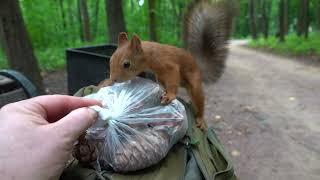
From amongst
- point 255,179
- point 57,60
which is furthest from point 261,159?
point 57,60

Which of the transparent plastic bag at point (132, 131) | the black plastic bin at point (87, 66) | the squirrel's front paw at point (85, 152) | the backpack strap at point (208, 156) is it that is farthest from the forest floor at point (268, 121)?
the squirrel's front paw at point (85, 152)

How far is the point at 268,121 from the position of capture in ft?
20.5

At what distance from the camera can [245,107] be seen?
23.2ft

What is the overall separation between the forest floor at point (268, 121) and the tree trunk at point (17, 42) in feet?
5.00

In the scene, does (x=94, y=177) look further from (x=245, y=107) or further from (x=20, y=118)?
(x=245, y=107)

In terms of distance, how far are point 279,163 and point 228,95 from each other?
3549mm

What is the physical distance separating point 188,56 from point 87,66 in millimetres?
1227

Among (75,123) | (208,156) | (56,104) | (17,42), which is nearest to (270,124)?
(17,42)

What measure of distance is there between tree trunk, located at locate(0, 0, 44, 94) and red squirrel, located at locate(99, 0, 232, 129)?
2926mm

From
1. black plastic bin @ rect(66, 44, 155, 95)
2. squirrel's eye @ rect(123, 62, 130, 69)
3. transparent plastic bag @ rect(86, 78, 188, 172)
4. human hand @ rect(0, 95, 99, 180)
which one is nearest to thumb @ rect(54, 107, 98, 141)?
human hand @ rect(0, 95, 99, 180)

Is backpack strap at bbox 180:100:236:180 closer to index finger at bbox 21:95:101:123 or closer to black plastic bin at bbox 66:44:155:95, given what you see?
index finger at bbox 21:95:101:123

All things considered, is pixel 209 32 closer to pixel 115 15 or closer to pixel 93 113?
pixel 93 113

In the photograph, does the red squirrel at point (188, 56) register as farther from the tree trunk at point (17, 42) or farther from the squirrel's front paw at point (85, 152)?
the tree trunk at point (17, 42)

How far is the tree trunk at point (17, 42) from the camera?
5.14 m
